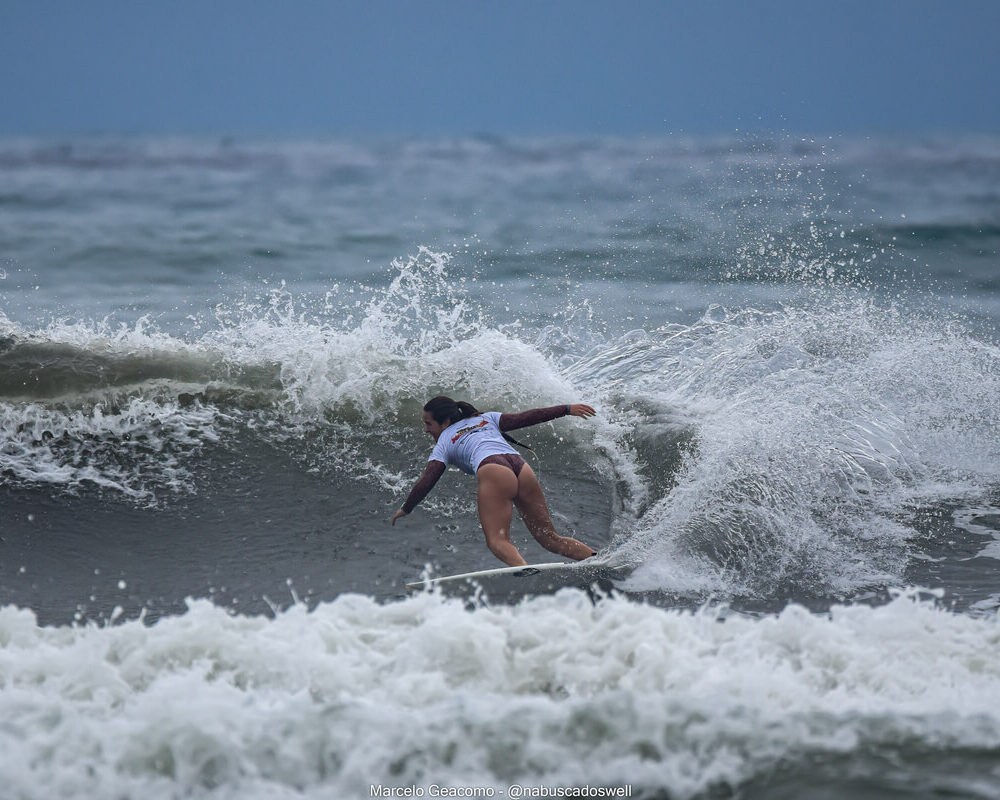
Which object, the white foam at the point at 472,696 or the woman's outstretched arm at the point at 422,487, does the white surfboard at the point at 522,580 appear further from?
→ the white foam at the point at 472,696

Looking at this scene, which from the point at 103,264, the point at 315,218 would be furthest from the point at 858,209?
the point at 103,264

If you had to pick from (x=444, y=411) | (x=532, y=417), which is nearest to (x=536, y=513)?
(x=532, y=417)

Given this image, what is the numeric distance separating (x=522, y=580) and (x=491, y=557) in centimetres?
62

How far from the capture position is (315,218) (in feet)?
77.4

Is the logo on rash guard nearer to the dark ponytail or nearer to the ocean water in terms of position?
the dark ponytail

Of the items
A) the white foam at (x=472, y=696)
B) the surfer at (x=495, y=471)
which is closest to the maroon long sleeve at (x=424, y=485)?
the surfer at (x=495, y=471)

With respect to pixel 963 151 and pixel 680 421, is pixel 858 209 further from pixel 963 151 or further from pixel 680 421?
pixel 680 421

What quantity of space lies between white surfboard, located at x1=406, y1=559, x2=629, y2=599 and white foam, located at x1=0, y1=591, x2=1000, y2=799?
873mm

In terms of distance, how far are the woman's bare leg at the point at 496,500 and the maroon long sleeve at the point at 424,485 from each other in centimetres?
25

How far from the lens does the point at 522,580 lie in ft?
17.0

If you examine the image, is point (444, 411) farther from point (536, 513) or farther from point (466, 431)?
point (536, 513)

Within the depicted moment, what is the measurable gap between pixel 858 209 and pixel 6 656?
21.7 metres

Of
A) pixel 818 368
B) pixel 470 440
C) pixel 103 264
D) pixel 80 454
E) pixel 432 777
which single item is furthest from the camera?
pixel 103 264

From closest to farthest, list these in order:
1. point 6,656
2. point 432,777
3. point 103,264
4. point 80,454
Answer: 1. point 432,777
2. point 6,656
3. point 80,454
4. point 103,264
